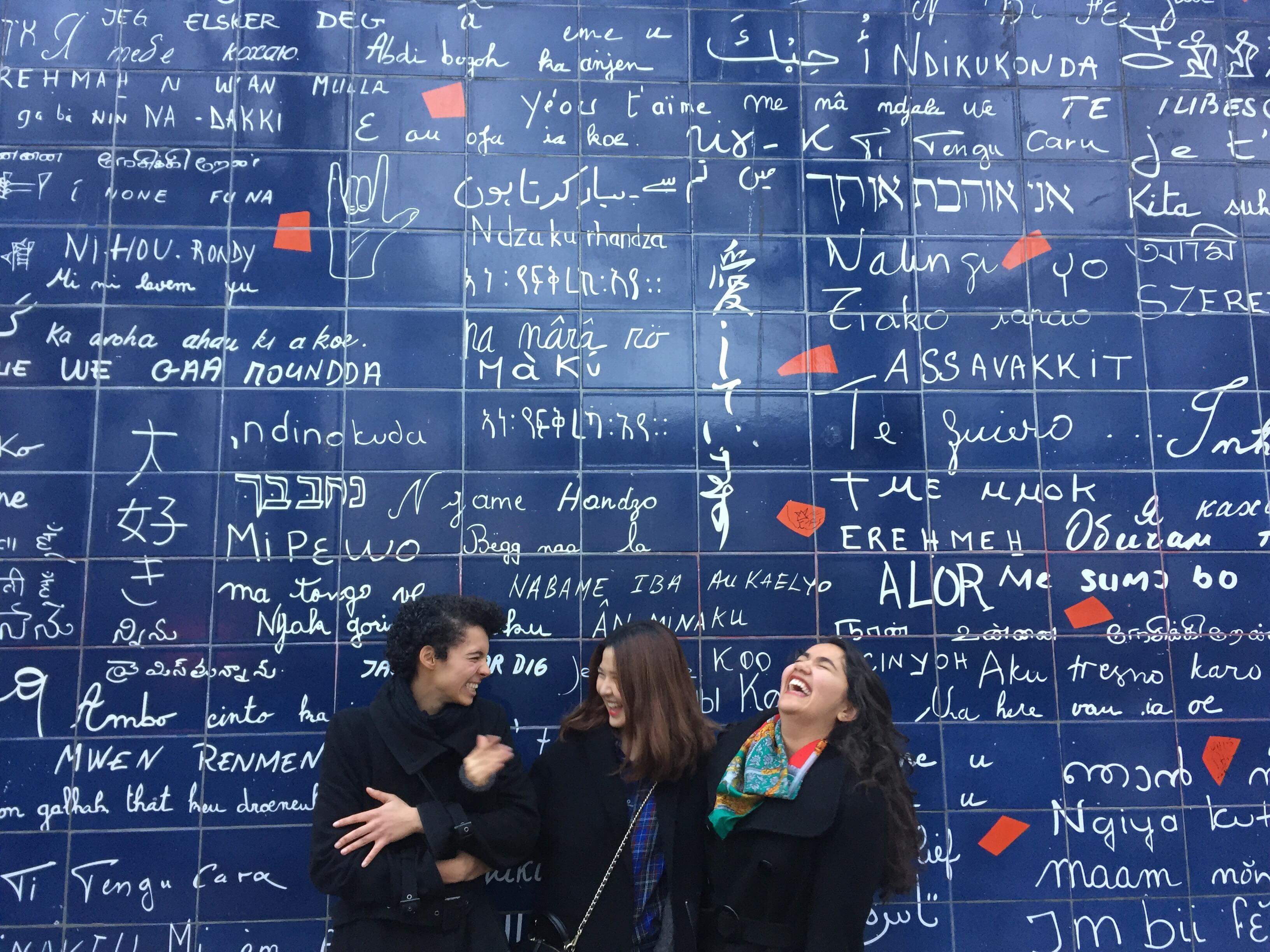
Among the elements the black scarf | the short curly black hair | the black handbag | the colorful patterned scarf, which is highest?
the short curly black hair

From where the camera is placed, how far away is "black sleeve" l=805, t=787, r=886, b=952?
283 cm

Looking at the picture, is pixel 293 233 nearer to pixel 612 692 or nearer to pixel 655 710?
pixel 612 692

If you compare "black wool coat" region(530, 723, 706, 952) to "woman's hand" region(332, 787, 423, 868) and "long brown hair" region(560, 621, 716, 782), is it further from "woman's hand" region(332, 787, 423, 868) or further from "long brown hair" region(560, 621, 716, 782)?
"woman's hand" region(332, 787, 423, 868)

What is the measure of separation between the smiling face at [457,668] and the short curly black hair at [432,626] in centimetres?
2

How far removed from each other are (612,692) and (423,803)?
751mm

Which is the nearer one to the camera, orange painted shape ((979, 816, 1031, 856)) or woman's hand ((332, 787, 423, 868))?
woman's hand ((332, 787, 423, 868))

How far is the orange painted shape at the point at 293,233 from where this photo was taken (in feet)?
13.5

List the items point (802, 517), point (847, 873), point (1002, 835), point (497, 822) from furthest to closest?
point (802, 517), point (1002, 835), point (497, 822), point (847, 873)

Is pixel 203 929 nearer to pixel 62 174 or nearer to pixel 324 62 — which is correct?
pixel 62 174

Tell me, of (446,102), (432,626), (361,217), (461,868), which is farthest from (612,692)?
(446,102)

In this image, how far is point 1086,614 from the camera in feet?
13.6

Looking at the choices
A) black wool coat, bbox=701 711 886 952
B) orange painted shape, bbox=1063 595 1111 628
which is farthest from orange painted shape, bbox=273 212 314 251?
orange painted shape, bbox=1063 595 1111 628

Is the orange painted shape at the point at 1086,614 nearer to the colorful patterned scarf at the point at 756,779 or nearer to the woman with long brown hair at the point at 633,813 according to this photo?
the colorful patterned scarf at the point at 756,779

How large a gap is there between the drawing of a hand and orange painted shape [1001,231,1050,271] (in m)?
2.74
